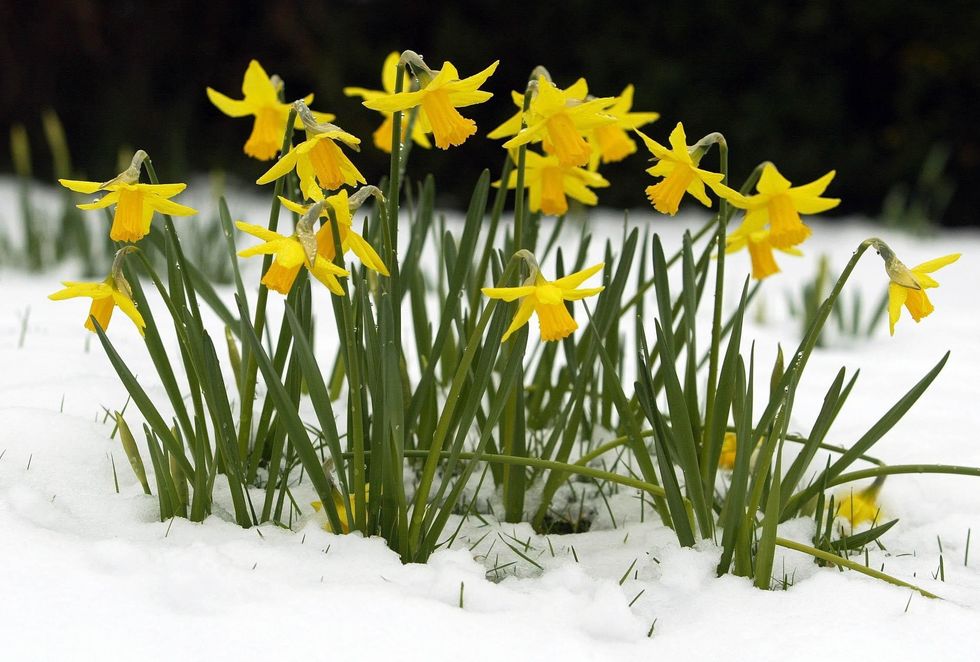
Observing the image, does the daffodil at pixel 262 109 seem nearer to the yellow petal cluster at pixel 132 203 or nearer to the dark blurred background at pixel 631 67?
the yellow petal cluster at pixel 132 203

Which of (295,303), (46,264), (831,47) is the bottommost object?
(46,264)

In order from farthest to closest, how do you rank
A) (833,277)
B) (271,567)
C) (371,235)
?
(833,277), (371,235), (271,567)

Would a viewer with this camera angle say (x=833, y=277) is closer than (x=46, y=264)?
No

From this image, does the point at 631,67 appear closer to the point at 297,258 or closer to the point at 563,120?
the point at 563,120

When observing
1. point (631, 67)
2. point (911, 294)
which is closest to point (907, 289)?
point (911, 294)

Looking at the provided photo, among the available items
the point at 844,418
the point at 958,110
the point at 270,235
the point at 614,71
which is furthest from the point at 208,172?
the point at 270,235

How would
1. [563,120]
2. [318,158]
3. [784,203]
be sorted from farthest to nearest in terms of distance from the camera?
[784,203]
[563,120]
[318,158]

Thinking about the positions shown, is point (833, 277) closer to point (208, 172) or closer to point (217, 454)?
point (217, 454)

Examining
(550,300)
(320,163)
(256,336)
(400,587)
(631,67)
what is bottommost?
(400,587)
